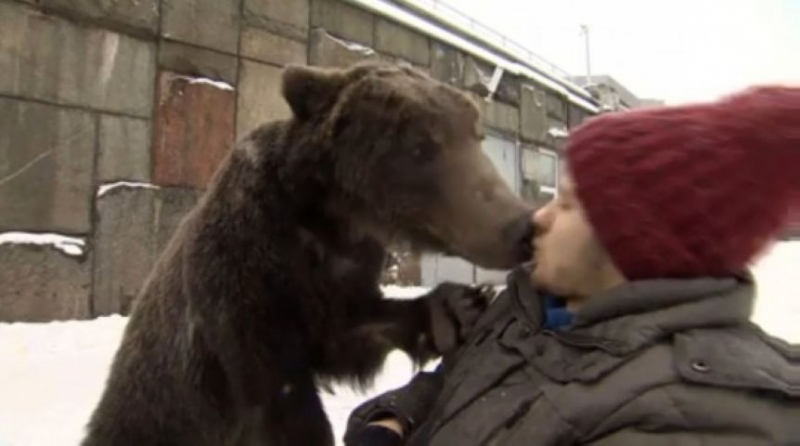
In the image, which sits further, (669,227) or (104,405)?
(104,405)

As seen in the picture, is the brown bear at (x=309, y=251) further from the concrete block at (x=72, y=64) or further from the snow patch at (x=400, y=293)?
the concrete block at (x=72, y=64)

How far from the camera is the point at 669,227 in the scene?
1091mm

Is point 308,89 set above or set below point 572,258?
above

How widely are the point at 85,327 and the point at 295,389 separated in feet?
10.1

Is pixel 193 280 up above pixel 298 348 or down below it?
above

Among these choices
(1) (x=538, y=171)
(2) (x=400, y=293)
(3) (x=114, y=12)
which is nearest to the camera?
(2) (x=400, y=293)

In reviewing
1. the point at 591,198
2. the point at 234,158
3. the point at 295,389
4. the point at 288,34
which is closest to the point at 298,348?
the point at 295,389

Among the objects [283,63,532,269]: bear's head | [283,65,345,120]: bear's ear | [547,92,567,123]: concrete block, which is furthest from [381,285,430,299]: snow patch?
[547,92,567,123]: concrete block

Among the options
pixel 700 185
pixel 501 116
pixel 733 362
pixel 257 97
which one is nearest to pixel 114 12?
pixel 257 97

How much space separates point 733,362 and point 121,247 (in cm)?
431

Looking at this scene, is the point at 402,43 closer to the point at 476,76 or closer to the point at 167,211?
the point at 476,76

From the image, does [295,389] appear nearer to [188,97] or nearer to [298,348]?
[298,348]

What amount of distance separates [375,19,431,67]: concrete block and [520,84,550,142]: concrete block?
2.15 m

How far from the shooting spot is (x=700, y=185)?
107cm
